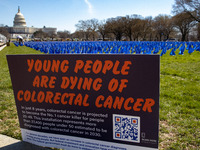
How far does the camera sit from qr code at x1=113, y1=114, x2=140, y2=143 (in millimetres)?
2172

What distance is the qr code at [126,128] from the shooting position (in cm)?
217

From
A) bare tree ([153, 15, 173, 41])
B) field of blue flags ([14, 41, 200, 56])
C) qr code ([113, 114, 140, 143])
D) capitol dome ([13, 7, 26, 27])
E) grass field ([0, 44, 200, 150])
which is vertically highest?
capitol dome ([13, 7, 26, 27])

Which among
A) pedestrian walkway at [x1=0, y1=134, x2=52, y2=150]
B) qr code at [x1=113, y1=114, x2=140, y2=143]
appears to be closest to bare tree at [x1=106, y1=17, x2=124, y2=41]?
pedestrian walkway at [x1=0, y1=134, x2=52, y2=150]

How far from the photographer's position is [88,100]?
2.38 meters

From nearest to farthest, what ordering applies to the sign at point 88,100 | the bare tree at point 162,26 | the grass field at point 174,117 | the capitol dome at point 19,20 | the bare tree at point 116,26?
the sign at point 88,100 → the grass field at point 174,117 → the bare tree at point 162,26 → the bare tree at point 116,26 → the capitol dome at point 19,20

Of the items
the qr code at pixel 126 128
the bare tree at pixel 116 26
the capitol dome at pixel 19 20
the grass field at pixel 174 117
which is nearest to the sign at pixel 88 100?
the qr code at pixel 126 128

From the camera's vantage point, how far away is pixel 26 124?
282 centimetres

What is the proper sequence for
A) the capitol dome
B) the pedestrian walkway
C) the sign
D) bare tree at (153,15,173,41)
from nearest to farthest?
the sign
the pedestrian walkway
bare tree at (153,15,173,41)
the capitol dome

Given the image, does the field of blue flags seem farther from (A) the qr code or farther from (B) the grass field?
(A) the qr code

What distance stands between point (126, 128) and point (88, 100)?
600 millimetres

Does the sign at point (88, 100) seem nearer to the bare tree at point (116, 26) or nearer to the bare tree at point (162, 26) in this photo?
the bare tree at point (162, 26)

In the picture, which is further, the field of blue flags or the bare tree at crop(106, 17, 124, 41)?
the bare tree at crop(106, 17, 124, 41)

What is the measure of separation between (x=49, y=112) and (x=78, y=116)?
0.46 m

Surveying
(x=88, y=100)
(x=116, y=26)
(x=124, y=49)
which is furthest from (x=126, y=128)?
(x=116, y=26)
